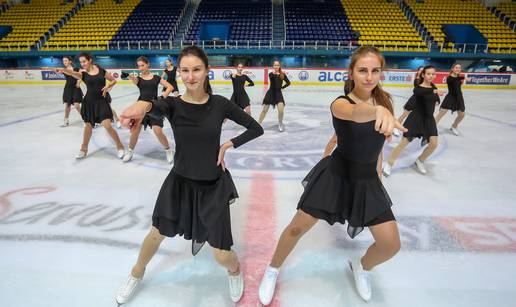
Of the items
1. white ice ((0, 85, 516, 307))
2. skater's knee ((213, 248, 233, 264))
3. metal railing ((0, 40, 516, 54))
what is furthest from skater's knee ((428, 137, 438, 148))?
metal railing ((0, 40, 516, 54))

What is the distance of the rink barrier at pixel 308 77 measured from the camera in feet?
58.3

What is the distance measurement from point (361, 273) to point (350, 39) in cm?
2257

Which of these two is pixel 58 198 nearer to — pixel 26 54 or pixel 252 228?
pixel 252 228

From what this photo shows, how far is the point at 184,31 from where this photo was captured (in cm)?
2488

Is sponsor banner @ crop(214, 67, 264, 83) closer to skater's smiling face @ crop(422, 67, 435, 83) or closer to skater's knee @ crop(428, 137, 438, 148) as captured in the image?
skater's smiling face @ crop(422, 67, 435, 83)

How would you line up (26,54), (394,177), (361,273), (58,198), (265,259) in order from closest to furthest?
(361,273) < (265,259) < (58,198) < (394,177) < (26,54)

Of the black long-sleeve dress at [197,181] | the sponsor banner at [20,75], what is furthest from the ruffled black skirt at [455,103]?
the sponsor banner at [20,75]

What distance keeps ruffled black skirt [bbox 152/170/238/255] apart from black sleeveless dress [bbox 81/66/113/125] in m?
3.89

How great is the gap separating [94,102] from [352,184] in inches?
187

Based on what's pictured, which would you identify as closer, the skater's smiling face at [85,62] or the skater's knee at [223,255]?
the skater's knee at [223,255]

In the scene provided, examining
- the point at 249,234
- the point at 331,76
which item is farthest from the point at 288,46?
the point at 249,234

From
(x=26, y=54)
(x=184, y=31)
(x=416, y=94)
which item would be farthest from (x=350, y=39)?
(x=26, y=54)

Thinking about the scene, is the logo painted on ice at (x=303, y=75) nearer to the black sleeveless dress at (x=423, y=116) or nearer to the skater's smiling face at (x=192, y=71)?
the black sleeveless dress at (x=423, y=116)

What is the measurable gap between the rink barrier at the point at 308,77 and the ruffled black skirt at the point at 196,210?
53.8 feet
